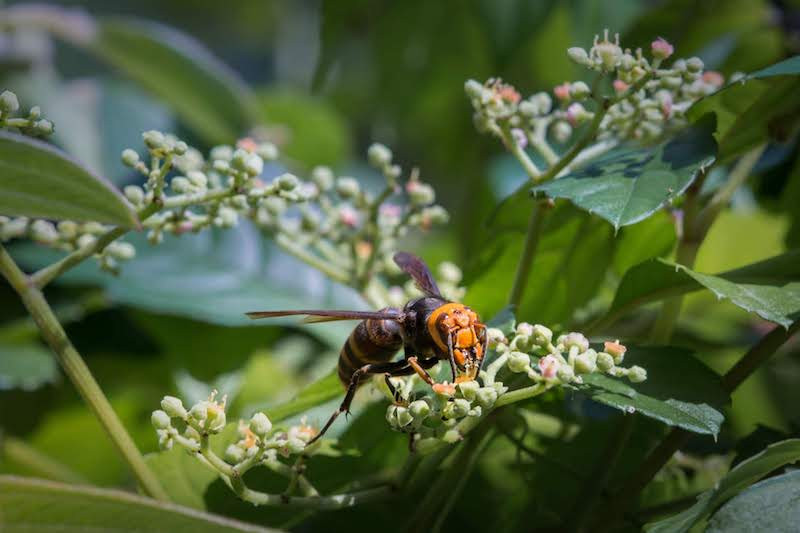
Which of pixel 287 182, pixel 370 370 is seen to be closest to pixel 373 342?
pixel 370 370

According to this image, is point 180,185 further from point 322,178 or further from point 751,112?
point 751,112

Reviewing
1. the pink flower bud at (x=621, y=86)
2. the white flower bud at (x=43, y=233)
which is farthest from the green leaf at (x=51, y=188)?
the pink flower bud at (x=621, y=86)

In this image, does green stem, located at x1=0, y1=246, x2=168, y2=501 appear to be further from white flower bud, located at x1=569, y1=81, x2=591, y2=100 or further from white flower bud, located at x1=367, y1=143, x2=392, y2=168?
white flower bud, located at x1=569, y1=81, x2=591, y2=100

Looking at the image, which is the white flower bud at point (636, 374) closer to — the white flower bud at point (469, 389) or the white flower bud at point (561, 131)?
the white flower bud at point (469, 389)

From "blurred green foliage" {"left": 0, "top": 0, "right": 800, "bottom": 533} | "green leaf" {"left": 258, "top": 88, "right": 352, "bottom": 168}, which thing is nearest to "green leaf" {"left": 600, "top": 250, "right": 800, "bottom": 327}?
"blurred green foliage" {"left": 0, "top": 0, "right": 800, "bottom": 533}

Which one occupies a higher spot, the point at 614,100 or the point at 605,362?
the point at 614,100

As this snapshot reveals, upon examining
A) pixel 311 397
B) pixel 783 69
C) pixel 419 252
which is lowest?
pixel 419 252

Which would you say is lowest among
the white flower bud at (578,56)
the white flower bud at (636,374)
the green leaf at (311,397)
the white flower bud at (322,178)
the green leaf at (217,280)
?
the green leaf at (217,280)
